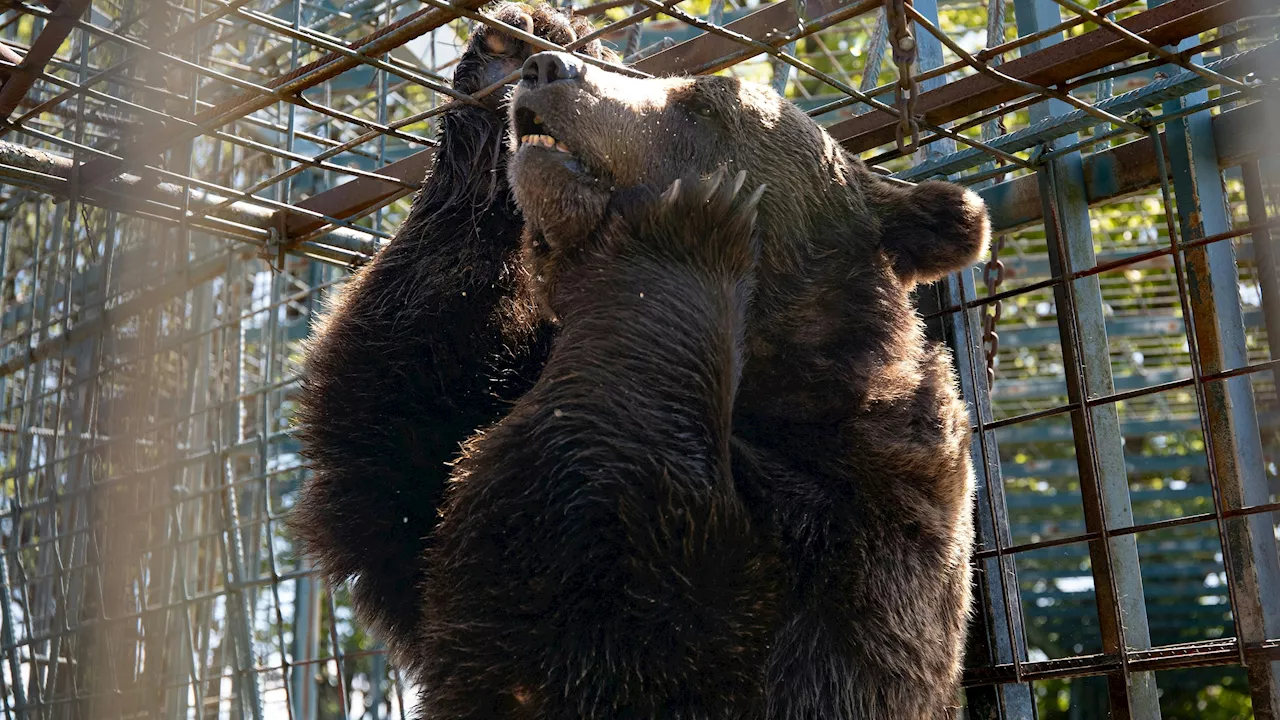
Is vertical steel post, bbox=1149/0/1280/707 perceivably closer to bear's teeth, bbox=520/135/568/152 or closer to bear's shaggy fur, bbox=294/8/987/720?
bear's shaggy fur, bbox=294/8/987/720

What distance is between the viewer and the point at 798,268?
339 centimetres

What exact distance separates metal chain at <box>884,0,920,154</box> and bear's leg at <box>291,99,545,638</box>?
123 cm

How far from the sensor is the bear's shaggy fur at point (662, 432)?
→ 268cm

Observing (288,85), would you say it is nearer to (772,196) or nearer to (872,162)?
(772,196)

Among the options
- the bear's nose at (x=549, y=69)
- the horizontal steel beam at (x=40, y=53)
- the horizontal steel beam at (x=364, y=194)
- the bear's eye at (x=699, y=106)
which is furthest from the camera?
the horizontal steel beam at (x=364, y=194)

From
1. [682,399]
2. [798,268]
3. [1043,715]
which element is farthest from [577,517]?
[1043,715]

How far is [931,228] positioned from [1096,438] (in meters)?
0.82

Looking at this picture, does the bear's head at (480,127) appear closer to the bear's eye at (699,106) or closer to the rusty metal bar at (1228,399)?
the bear's eye at (699,106)

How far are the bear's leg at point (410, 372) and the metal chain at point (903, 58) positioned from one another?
123 centimetres

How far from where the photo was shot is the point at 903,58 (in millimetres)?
2830

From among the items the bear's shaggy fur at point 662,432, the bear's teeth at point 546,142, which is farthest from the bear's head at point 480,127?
the bear's teeth at point 546,142

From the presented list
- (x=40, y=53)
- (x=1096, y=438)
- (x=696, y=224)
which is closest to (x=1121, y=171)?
(x=1096, y=438)

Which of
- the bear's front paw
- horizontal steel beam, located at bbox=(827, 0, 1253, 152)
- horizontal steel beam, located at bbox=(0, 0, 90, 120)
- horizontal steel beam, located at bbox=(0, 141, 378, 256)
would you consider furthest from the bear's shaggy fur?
horizontal steel beam, located at bbox=(0, 0, 90, 120)

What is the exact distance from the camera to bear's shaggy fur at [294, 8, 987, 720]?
106 inches
